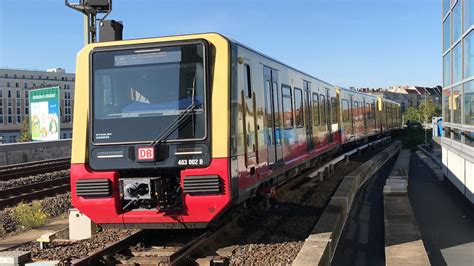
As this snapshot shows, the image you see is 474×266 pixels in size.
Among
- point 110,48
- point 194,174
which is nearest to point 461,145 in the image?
point 194,174

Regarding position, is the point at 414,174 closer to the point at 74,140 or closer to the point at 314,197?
the point at 314,197

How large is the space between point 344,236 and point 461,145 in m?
3.62

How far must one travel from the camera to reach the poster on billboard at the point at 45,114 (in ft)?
97.6

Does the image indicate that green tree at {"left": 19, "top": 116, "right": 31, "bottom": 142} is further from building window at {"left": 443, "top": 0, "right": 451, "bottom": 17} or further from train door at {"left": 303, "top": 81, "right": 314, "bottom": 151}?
building window at {"left": 443, "top": 0, "right": 451, "bottom": 17}

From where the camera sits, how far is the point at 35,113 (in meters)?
32.1

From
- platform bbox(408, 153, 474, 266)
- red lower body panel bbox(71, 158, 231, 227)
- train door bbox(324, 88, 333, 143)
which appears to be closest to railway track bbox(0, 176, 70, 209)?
red lower body panel bbox(71, 158, 231, 227)

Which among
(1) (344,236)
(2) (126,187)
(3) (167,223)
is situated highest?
(2) (126,187)

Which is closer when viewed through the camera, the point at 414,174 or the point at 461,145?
the point at 461,145

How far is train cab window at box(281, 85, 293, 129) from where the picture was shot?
982 centimetres

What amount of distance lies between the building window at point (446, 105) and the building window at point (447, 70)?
232 millimetres

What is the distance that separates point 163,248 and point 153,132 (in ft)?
4.92

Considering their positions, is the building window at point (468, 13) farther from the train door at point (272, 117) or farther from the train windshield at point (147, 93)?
the train windshield at point (147, 93)

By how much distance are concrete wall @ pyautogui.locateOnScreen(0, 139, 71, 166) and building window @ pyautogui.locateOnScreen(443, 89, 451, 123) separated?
1840 cm

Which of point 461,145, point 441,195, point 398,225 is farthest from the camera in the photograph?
point 441,195
